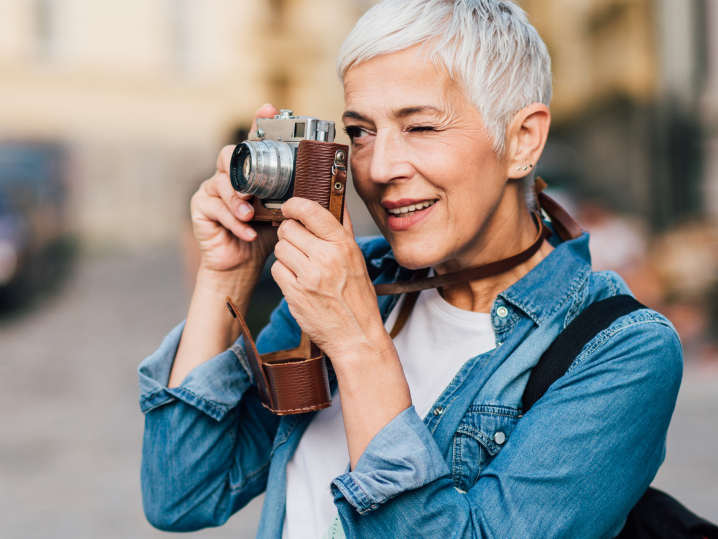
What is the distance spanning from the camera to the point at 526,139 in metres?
1.50

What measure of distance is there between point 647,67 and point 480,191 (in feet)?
38.0

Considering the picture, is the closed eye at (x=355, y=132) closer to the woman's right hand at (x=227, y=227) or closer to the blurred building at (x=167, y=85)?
the woman's right hand at (x=227, y=227)

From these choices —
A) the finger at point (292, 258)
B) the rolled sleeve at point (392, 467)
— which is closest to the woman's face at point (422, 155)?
the finger at point (292, 258)

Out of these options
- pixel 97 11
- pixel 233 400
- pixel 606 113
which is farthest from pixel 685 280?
pixel 97 11

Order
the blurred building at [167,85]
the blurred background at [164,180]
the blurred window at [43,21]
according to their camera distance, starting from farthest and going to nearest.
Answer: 1. the blurred window at [43,21]
2. the blurred building at [167,85]
3. the blurred background at [164,180]

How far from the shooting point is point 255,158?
4.46 ft

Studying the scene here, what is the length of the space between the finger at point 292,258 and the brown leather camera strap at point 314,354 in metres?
0.17

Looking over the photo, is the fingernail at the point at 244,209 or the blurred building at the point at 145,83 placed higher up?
the blurred building at the point at 145,83

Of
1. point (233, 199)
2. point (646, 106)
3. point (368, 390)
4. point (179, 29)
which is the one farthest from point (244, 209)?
point (179, 29)

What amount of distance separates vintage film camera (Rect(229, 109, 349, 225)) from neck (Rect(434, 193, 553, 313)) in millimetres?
356

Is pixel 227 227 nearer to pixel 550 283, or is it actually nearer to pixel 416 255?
pixel 416 255

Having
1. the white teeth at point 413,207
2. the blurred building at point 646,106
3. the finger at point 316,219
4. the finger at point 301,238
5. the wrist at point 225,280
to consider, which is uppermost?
the blurred building at point 646,106

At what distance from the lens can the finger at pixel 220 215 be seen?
1.54 metres

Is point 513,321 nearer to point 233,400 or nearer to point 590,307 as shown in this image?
point 590,307
